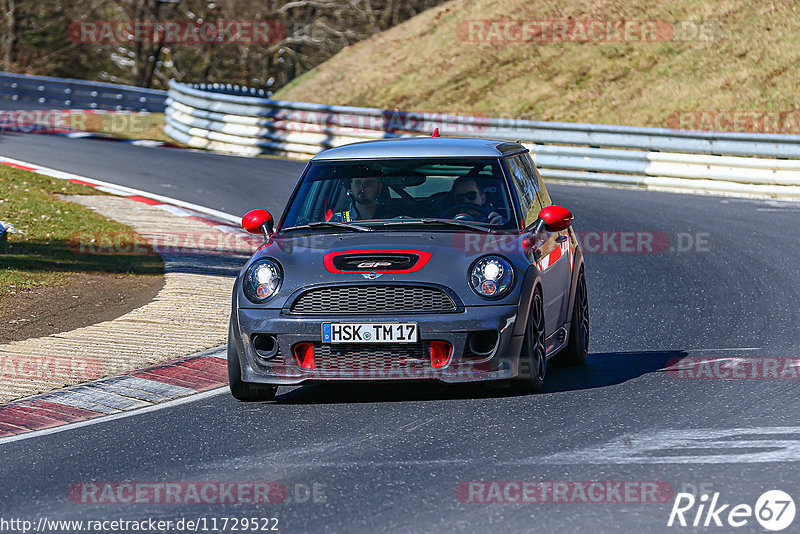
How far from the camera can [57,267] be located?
1337cm

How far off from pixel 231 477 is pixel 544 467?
1427 millimetres

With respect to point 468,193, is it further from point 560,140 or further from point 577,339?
point 560,140

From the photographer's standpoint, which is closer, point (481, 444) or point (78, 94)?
point (481, 444)

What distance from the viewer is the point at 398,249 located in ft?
24.6

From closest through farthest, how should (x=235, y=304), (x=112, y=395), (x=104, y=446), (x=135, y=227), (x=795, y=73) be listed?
A: (x=104, y=446) → (x=235, y=304) → (x=112, y=395) → (x=135, y=227) → (x=795, y=73)

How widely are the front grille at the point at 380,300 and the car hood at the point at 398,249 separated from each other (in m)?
0.05

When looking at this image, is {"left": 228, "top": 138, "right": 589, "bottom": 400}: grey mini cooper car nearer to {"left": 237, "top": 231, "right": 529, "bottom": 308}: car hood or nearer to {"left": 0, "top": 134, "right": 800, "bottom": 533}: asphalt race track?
{"left": 237, "top": 231, "right": 529, "bottom": 308}: car hood

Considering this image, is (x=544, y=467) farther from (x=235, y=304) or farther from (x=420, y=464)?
(x=235, y=304)

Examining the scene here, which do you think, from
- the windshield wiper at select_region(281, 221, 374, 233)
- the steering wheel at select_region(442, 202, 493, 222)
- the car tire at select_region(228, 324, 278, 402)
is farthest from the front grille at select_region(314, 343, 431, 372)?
the steering wheel at select_region(442, 202, 493, 222)

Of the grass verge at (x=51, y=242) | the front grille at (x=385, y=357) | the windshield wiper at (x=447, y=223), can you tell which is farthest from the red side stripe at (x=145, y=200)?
the front grille at (x=385, y=357)

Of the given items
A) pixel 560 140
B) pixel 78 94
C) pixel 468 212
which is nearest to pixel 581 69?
pixel 560 140

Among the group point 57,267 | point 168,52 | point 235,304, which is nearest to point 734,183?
point 57,267

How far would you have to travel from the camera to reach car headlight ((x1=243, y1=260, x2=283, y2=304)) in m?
7.52

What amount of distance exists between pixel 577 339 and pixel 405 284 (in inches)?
75.0
